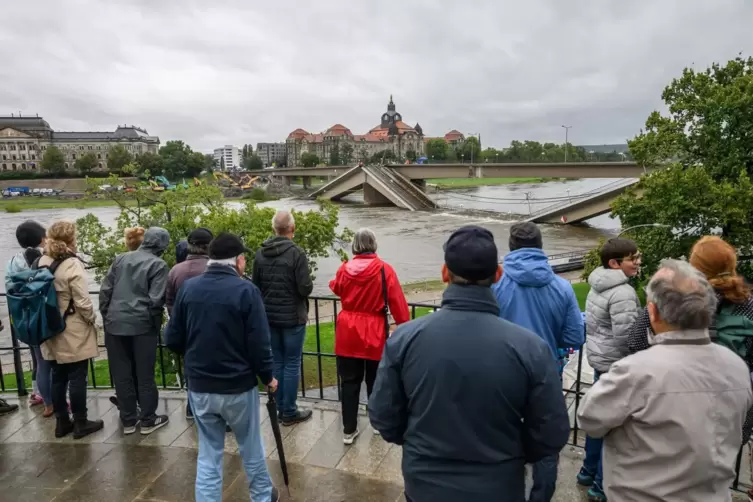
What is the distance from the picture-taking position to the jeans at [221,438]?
3340 mm

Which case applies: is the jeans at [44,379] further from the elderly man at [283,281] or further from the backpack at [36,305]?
the elderly man at [283,281]

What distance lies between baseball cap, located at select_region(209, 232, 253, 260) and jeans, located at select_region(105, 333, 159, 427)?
5.81ft

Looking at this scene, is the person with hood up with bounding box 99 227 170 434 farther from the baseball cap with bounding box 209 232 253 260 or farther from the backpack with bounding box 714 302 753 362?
the backpack with bounding box 714 302 753 362

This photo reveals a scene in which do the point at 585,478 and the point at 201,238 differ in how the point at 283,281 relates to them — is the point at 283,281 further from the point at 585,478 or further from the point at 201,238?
the point at 585,478

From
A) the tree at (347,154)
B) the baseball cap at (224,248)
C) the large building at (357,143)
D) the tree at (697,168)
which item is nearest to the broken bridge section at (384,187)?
the tree at (697,168)

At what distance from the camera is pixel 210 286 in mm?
3264

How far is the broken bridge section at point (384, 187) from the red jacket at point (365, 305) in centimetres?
5255

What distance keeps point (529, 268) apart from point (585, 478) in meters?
1.67

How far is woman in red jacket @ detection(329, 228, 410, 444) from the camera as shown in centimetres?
406

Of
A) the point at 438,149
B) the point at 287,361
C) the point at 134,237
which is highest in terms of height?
the point at 438,149

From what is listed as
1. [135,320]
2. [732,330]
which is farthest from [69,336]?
[732,330]

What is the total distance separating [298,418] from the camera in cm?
477

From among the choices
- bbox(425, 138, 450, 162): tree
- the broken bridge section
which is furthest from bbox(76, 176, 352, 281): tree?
bbox(425, 138, 450, 162): tree

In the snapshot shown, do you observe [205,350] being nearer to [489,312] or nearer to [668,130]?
[489,312]
